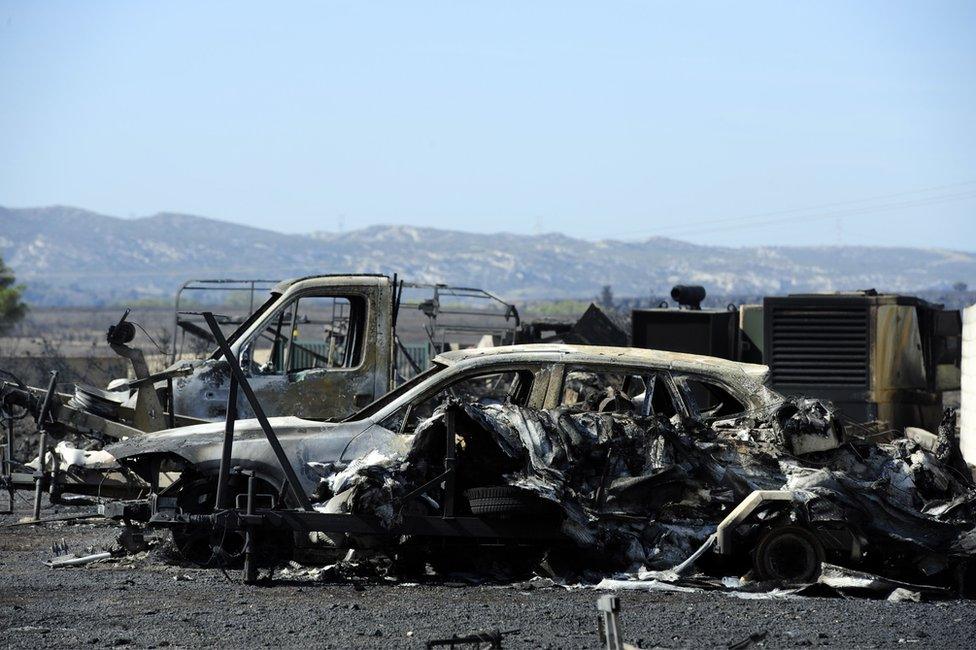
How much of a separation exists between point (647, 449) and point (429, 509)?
1606 mm

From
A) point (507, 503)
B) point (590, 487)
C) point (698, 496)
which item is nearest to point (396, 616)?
point (507, 503)

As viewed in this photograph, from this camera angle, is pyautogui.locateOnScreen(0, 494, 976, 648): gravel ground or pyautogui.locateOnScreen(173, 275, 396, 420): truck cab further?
pyautogui.locateOnScreen(173, 275, 396, 420): truck cab

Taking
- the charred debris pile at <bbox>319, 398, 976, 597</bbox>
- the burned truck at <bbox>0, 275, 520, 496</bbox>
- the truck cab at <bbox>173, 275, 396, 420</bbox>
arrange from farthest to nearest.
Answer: the truck cab at <bbox>173, 275, 396, 420</bbox> < the burned truck at <bbox>0, 275, 520, 496</bbox> < the charred debris pile at <bbox>319, 398, 976, 597</bbox>

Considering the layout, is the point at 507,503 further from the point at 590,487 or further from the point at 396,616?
the point at 396,616

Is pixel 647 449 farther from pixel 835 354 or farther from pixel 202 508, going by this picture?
pixel 835 354

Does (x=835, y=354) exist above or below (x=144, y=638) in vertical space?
above

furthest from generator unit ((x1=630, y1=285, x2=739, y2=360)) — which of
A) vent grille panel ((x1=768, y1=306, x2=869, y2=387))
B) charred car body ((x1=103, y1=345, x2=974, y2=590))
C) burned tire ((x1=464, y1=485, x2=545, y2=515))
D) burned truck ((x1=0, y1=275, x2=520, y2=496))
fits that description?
burned tire ((x1=464, y1=485, x2=545, y2=515))

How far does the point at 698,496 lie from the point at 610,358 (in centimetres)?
133

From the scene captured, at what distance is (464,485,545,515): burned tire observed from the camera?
10.2 metres

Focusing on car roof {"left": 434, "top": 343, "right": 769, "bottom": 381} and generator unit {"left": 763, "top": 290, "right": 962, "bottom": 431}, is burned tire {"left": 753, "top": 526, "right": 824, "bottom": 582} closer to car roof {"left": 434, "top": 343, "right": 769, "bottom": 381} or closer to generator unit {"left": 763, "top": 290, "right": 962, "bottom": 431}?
car roof {"left": 434, "top": 343, "right": 769, "bottom": 381}

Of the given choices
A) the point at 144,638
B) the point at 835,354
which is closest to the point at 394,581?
the point at 144,638

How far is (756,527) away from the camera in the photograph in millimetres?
10211

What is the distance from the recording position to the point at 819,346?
1803 cm

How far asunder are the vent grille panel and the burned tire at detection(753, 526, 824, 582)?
25.9 feet
